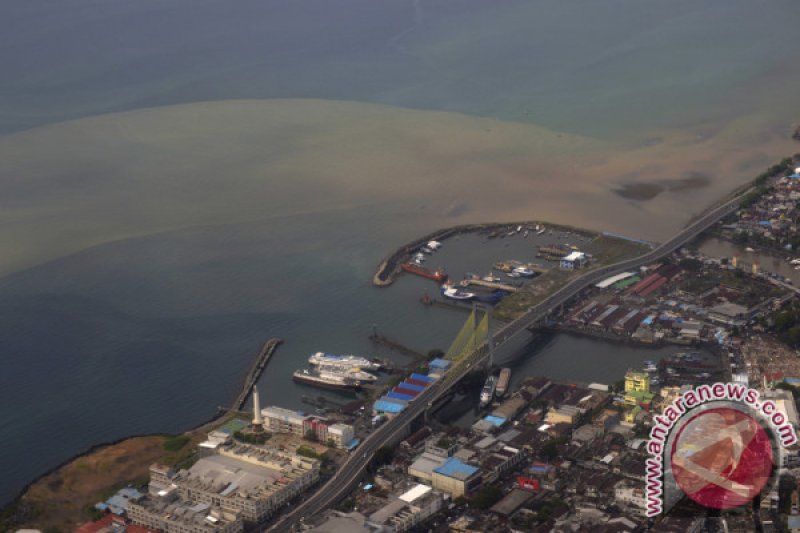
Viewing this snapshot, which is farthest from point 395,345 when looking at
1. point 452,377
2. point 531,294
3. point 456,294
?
point 531,294

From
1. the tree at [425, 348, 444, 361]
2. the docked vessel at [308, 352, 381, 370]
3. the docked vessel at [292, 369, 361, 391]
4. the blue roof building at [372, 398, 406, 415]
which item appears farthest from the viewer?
the tree at [425, 348, 444, 361]

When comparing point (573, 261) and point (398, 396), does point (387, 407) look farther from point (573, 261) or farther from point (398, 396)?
point (573, 261)

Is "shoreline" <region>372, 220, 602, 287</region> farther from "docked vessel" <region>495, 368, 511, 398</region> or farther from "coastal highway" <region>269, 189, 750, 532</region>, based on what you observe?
"docked vessel" <region>495, 368, 511, 398</region>

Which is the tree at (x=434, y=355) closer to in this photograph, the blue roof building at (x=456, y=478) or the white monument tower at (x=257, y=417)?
the white monument tower at (x=257, y=417)

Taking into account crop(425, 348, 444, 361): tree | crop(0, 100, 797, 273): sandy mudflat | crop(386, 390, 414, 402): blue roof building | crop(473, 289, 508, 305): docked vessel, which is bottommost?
crop(386, 390, 414, 402): blue roof building

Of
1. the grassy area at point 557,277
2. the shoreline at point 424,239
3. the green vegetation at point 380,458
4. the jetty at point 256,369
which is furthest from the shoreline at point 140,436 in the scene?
the grassy area at point 557,277

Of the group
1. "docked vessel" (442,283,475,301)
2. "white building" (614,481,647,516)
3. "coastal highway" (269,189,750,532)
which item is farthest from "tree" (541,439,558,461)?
"docked vessel" (442,283,475,301)
